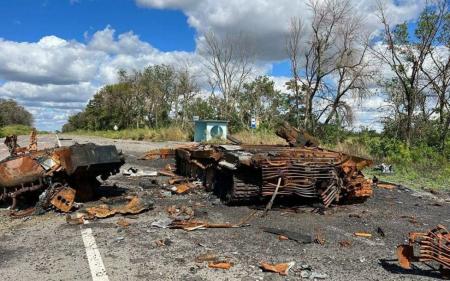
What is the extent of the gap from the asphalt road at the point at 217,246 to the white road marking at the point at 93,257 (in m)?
0.05

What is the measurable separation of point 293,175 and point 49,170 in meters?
4.17

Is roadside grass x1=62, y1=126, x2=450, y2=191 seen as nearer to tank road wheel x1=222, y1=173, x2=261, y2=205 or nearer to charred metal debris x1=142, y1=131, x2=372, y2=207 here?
charred metal debris x1=142, y1=131, x2=372, y2=207

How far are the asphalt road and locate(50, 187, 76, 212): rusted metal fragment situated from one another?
0.54ft

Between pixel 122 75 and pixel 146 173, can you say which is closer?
pixel 146 173

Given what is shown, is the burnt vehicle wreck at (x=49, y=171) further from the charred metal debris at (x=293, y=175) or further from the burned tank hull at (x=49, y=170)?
the charred metal debris at (x=293, y=175)

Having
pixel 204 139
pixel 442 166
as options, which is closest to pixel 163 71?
pixel 204 139

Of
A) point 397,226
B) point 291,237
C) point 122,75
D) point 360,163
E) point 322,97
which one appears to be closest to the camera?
point 291,237

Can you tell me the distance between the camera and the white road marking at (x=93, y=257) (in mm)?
4809

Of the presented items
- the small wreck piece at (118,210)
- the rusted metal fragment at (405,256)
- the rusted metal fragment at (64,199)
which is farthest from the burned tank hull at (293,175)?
the rusted metal fragment at (405,256)

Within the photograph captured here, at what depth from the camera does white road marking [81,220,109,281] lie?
4.81 m

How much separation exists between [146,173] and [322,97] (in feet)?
51.7

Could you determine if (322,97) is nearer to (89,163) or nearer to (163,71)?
(89,163)

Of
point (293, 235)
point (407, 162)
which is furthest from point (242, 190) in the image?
point (407, 162)

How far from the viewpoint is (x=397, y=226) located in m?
7.49
